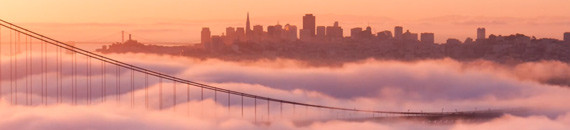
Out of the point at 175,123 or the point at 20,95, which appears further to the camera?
the point at 20,95

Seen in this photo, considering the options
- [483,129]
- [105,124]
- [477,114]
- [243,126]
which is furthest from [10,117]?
[477,114]

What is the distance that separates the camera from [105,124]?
124 m

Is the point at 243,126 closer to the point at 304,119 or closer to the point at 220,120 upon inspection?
the point at 220,120

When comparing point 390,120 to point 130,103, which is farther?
point 130,103

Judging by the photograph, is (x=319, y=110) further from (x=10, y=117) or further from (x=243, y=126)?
(x=10, y=117)

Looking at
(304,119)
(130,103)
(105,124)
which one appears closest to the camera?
(105,124)

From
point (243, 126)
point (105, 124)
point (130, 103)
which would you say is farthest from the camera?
point (130, 103)

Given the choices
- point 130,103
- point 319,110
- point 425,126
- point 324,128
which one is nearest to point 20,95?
point 130,103

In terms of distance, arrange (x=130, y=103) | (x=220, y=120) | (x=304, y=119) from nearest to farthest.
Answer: (x=220, y=120) < (x=304, y=119) < (x=130, y=103)

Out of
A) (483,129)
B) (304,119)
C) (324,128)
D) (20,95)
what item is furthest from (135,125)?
(20,95)

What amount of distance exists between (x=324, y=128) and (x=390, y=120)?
62.3 feet

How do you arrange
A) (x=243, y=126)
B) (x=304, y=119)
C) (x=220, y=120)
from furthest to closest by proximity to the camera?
(x=304, y=119) < (x=220, y=120) < (x=243, y=126)

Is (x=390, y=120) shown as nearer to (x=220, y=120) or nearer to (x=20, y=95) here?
(x=220, y=120)

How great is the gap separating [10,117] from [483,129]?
7197 centimetres
